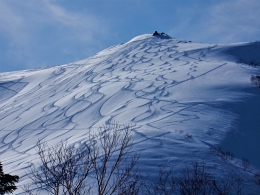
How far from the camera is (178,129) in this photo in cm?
1534

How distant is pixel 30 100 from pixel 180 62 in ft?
44.2

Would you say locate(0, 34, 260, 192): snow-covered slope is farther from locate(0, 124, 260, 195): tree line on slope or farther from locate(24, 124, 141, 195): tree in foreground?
locate(24, 124, 141, 195): tree in foreground

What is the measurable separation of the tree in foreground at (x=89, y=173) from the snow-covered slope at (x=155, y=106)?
4.76 feet

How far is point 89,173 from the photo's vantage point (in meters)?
11.7

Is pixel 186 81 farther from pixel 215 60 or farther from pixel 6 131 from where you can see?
pixel 6 131

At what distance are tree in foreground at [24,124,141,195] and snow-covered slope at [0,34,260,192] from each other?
4.76 ft

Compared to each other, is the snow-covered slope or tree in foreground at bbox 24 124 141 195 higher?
the snow-covered slope

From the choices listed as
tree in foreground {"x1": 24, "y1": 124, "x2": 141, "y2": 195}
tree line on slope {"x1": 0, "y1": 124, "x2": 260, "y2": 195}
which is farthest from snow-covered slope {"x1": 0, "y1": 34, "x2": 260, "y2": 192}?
tree in foreground {"x1": 24, "y1": 124, "x2": 141, "y2": 195}

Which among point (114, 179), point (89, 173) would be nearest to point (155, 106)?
point (89, 173)

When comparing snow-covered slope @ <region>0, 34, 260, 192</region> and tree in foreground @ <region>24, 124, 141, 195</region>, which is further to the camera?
snow-covered slope @ <region>0, 34, 260, 192</region>

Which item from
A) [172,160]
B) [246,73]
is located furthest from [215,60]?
[172,160]

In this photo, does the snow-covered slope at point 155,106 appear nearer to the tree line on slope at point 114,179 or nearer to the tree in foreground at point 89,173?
the tree line on slope at point 114,179

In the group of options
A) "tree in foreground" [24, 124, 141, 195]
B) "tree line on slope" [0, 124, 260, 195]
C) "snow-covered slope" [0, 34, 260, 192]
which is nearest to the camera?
"tree in foreground" [24, 124, 141, 195]

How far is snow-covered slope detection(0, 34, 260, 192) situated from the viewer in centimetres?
1410
